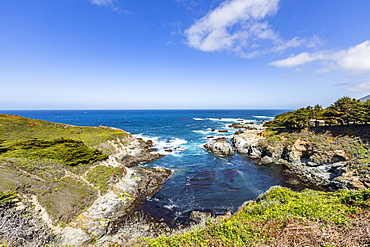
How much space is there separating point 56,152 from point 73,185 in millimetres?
7172

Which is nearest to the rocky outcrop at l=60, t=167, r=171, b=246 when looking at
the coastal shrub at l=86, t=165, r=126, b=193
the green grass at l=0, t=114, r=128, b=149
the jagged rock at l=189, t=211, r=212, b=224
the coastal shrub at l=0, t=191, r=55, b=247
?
the coastal shrub at l=86, t=165, r=126, b=193

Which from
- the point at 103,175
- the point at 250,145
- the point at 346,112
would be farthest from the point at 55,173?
the point at 346,112

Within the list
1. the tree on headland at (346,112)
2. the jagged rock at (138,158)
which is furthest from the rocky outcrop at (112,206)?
the tree on headland at (346,112)

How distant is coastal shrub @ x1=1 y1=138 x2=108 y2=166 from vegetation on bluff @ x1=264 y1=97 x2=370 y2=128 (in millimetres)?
43521

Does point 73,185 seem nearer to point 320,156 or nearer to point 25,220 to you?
point 25,220

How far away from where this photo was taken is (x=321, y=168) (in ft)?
78.6

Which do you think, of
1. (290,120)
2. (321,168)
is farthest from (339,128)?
(321,168)

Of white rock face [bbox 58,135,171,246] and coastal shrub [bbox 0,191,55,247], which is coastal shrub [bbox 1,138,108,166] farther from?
coastal shrub [bbox 0,191,55,247]

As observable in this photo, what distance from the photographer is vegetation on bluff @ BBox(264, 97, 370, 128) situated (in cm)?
2853

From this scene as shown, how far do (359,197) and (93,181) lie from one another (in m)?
22.3

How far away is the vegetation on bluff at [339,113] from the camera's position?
28.5 metres

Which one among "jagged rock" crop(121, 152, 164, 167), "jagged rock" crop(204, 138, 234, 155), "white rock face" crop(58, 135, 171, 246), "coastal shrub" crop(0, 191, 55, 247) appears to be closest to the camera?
"coastal shrub" crop(0, 191, 55, 247)

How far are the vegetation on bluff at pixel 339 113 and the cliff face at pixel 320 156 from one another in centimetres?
411

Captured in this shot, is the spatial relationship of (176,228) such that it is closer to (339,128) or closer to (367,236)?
(367,236)
